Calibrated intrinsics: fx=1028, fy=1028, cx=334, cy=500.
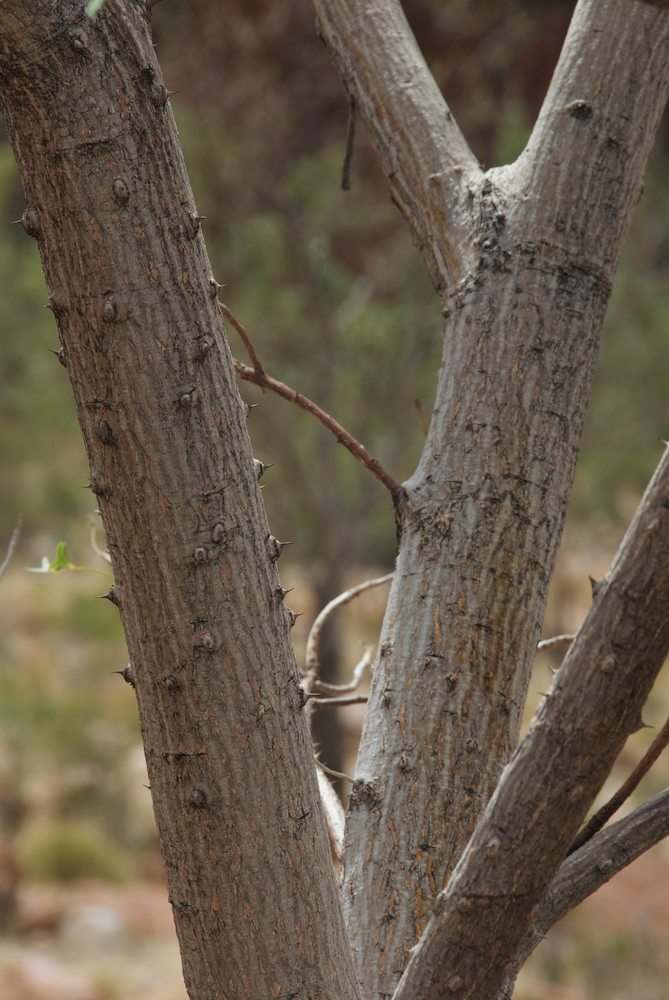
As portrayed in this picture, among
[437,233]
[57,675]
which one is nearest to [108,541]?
[437,233]

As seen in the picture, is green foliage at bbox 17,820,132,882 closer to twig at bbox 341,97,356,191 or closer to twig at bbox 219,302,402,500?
twig at bbox 341,97,356,191

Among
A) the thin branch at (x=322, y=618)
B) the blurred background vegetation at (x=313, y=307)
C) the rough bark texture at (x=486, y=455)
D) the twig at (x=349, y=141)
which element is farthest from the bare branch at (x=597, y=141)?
the blurred background vegetation at (x=313, y=307)


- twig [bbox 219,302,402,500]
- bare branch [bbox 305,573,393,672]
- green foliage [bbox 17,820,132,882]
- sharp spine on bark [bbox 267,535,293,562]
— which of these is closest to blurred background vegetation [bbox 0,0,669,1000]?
green foliage [bbox 17,820,132,882]

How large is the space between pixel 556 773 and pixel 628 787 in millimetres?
121

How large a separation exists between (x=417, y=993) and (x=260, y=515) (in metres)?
0.34

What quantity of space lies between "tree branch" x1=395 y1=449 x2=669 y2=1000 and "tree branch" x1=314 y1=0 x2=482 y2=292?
50 cm

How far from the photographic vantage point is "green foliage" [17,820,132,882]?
6625 mm

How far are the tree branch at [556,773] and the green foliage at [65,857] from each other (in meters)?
6.54

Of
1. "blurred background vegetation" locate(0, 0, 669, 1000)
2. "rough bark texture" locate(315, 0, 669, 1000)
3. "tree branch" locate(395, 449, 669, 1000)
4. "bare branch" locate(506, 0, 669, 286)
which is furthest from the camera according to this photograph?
"blurred background vegetation" locate(0, 0, 669, 1000)

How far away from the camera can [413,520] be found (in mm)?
939

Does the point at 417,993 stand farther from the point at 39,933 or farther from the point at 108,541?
the point at 39,933

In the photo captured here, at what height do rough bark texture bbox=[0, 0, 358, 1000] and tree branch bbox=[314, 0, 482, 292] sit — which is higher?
tree branch bbox=[314, 0, 482, 292]

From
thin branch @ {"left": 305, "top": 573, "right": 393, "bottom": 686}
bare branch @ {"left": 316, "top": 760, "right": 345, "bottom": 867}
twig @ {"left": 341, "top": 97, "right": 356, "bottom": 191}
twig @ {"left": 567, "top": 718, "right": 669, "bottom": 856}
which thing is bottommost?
twig @ {"left": 567, "top": 718, "right": 669, "bottom": 856}

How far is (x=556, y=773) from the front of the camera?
0.62 metres
